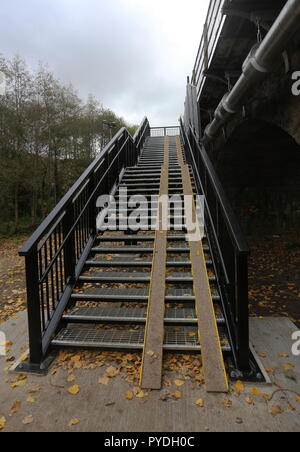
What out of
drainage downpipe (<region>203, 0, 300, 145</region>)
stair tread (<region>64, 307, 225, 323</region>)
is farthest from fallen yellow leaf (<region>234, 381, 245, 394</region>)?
drainage downpipe (<region>203, 0, 300, 145</region>)

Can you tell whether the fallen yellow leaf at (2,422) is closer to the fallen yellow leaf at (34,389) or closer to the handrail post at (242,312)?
the fallen yellow leaf at (34,389)

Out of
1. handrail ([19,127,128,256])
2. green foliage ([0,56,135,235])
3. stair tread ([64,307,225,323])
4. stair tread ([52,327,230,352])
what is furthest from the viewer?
green foliage ([0,56,135,235])

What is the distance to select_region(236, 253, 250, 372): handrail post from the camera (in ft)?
7.86

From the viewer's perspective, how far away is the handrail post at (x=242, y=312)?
2396 mm

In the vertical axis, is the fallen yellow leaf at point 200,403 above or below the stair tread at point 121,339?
below

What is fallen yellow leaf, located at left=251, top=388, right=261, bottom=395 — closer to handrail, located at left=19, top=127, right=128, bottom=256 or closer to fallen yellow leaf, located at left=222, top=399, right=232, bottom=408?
fallen yellow leaf, located at left=222, top=399, right=232, bottom=408

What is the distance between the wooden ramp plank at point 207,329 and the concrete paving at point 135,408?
12 cm

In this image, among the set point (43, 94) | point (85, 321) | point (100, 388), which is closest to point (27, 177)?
point (43, 94)

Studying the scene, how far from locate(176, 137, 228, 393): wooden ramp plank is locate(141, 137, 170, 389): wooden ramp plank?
1.28ft

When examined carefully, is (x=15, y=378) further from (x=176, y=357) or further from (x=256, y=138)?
(x=256, y=138)

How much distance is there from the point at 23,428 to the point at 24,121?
14.0 metres

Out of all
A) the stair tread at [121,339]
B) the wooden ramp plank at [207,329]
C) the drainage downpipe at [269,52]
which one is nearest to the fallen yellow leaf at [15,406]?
the stair tread at [121,339]

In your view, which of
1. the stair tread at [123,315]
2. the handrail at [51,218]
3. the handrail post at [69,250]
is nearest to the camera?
the handrail at [51,218]

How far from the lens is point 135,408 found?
2059 mm
